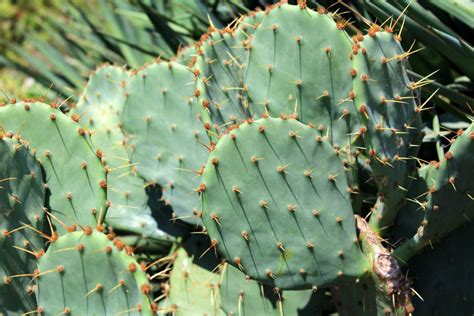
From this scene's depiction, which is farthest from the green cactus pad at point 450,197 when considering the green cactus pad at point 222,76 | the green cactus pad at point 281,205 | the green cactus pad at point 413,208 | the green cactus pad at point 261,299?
the green cactus pad at point 222,76

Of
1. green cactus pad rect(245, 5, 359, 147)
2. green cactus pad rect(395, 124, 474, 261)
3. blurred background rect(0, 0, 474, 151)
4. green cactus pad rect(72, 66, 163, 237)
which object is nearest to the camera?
Result: green cactus pad rect(395, 124, 474, 261)

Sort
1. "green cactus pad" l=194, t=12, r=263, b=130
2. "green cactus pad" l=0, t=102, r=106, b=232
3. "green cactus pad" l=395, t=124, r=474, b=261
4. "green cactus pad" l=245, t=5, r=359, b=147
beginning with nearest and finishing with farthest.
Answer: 1. "green cactus pad" l=395, t=124, r=474, b=261
2. "green cactus pad" l=245, t=5, r=359, b=147
3. "green cactus pad" l=0, t=102, r=106, b=232
4. "green cactus pad" l=194, t=12, r=263, b=130

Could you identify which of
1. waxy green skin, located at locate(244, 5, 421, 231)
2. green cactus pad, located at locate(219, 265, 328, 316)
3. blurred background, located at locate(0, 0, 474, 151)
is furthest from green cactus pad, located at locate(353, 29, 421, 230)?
green cactus pad, located at locate(219, 265, 328, 316)

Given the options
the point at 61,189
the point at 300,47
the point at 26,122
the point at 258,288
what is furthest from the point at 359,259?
the point at 26,122

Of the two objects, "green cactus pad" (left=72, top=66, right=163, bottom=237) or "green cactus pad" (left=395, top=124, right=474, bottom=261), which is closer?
"green cactus pad" (left=395, top=124, right=474, bottom=261)

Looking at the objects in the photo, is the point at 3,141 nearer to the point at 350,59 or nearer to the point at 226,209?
the point at 226,209

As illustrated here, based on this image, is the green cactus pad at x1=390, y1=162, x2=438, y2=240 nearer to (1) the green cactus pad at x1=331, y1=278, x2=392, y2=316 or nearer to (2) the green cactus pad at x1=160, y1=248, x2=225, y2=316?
(1) the green cactus pad at x1=331, y1=278, x2=392, y2=316

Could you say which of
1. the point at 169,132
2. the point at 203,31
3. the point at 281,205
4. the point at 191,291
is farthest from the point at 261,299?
the point at 203,31
